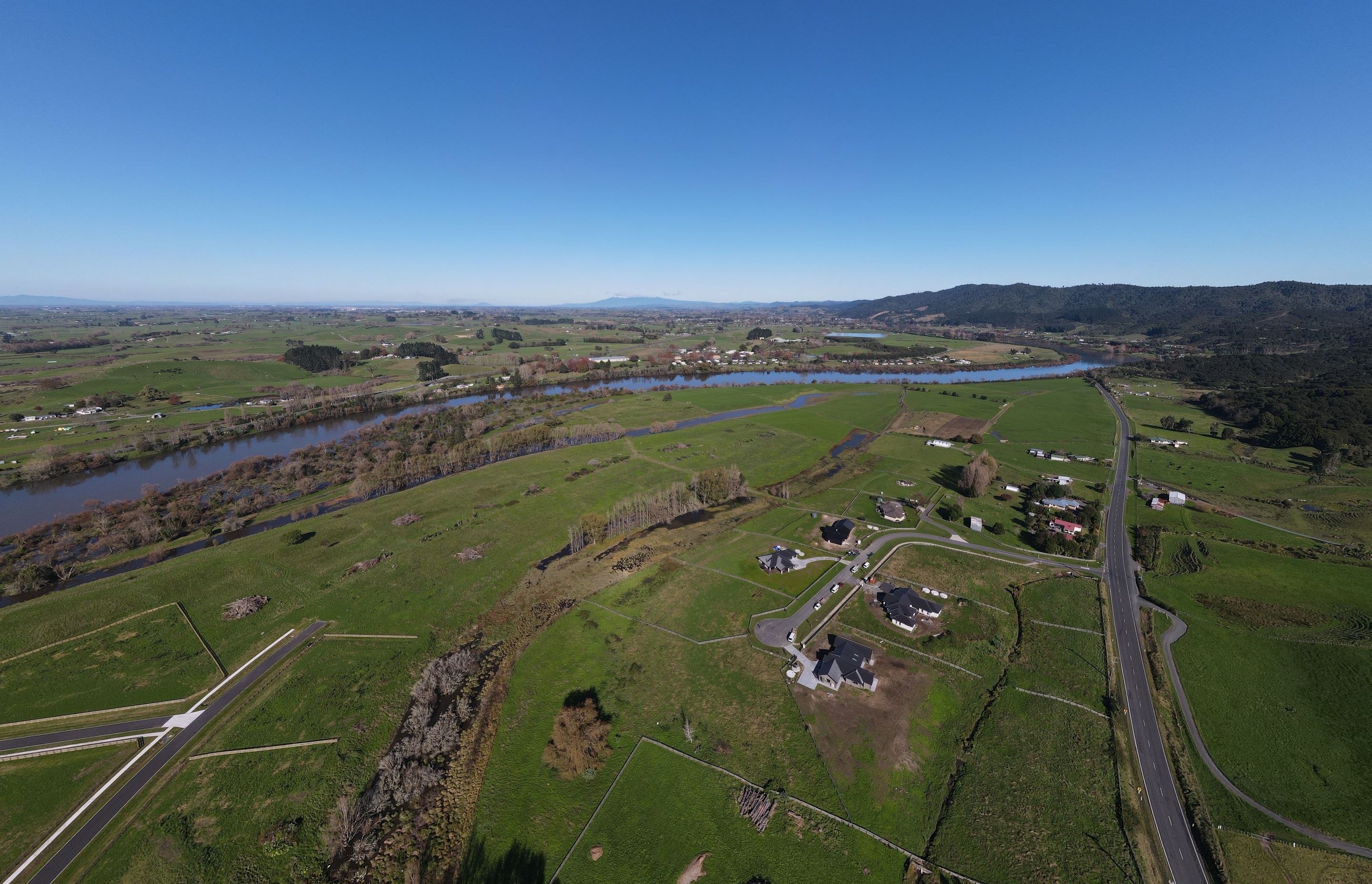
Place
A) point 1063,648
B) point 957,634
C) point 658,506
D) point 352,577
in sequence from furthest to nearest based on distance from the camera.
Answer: point 658,506 → point 352,577 → point 957,634 → point 1063,648

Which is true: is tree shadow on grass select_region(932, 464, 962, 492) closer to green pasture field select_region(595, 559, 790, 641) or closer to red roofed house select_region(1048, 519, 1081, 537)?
red roofed house select_region(1048, 519, 1081, 537)

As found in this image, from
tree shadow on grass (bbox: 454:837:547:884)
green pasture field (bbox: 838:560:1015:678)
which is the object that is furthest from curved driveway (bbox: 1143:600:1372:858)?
tree shadow on grass (bbox: 454:837:547:884)

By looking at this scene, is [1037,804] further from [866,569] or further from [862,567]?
[862,567]

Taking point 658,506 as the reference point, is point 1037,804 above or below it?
below

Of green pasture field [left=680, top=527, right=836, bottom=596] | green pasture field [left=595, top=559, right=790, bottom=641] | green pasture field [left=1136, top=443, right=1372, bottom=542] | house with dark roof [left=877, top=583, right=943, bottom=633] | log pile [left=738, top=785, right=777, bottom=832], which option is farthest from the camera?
green pasture field [left=1136, top=443, right=1372, bottom=542]

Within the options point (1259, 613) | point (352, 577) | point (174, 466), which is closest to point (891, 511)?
point (1259, 613)

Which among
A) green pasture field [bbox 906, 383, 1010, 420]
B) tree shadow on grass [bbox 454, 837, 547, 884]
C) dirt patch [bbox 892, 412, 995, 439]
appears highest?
green pasture field [bbox 906, 383, 1010, 420]
